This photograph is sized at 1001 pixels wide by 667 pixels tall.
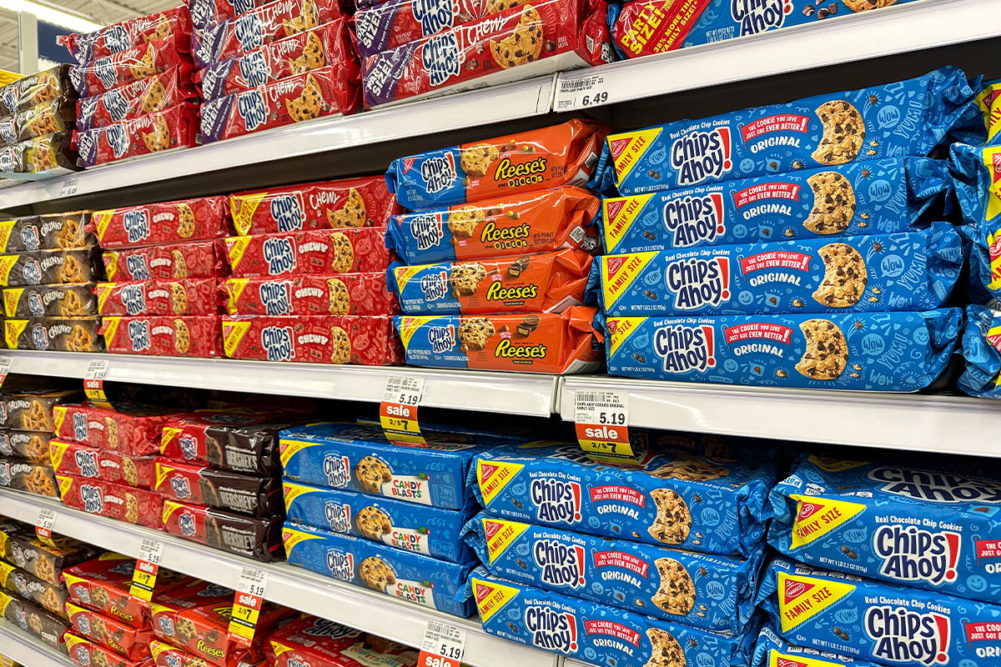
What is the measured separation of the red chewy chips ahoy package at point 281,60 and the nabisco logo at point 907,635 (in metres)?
1.31

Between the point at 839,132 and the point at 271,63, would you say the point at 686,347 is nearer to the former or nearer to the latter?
the point at 839,132

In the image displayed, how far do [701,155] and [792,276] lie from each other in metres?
0.23

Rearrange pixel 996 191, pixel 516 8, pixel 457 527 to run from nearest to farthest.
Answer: pixel 996 191
pixel 516 8
pixel 457 527

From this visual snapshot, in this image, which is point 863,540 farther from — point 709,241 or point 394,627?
point 394,627

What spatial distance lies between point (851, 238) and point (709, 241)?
0.63ft

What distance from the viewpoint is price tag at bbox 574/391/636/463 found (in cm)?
99

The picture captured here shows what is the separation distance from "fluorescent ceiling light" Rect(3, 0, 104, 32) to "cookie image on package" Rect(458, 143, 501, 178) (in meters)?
2.62

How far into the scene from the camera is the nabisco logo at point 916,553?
787 mm

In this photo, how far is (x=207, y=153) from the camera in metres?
1.50

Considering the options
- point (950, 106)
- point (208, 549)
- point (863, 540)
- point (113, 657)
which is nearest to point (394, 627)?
point (208, 549)

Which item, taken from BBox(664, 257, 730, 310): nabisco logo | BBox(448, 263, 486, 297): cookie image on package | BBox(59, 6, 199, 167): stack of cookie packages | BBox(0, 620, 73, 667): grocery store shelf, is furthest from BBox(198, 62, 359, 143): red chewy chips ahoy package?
BBox(0, 620, 73, 667): grocery store shelf

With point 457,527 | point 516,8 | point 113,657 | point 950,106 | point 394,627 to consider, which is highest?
point 516,8

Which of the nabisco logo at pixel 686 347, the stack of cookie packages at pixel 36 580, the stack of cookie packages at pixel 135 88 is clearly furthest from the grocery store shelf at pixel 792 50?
→ the stack of cookie packages at pixel 36 580

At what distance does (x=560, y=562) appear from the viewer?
1.07m
